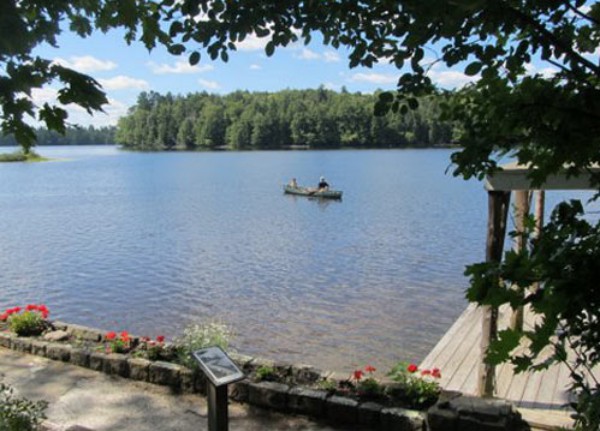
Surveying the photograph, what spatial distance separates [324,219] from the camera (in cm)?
2892

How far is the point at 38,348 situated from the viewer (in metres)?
6.92

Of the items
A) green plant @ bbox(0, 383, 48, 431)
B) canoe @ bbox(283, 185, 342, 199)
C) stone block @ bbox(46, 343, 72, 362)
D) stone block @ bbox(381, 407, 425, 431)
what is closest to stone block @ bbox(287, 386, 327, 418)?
stone block @ bbox(381, 407, 425, 431)

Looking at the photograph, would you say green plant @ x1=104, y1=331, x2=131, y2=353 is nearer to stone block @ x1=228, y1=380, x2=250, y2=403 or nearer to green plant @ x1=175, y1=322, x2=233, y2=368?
green plant @ x1=175, y1=322, x2=233, y2=368

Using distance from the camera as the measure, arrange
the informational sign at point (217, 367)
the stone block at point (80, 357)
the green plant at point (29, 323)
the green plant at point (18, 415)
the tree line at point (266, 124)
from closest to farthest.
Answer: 1. the informational sign at point (217, 367)
2. the green plant at point (18, 415)
3. the stone block at point (80, 357)
4. the green plant at point (29, 323)
5. the tree line at point (266, 124)

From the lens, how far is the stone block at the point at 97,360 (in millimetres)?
6477

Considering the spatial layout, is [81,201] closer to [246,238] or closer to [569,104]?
[246,238]

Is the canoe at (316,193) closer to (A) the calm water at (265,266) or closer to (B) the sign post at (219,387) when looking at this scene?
(A) the calm water at (265,266)

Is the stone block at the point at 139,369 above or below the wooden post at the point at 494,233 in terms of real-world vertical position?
below

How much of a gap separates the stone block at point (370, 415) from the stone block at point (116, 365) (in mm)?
2798

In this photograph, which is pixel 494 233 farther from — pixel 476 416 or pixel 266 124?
pixel 266 124

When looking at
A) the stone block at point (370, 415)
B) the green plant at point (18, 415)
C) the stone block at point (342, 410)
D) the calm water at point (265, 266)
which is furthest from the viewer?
the calm water at point (265, 266)

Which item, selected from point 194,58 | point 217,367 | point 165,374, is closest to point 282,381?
point 165,374

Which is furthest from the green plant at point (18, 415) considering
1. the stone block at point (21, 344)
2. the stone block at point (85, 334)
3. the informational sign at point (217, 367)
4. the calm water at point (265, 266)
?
the calm water at point (265, 266)

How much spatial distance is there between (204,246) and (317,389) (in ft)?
56.1
